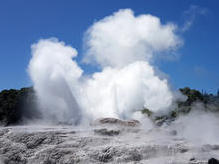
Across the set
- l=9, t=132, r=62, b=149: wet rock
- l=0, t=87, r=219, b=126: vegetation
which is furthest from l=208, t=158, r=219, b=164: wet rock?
l=0, t=87, r=219, b=126: vegetation

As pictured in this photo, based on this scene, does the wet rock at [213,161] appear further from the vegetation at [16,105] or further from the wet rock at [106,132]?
the vegetation at [16,105]

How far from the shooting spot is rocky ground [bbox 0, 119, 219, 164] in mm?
7020

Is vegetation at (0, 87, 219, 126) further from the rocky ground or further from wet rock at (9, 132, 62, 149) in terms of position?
wet rock at (9, 132, 62, 149)

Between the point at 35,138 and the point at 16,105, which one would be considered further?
the point at 16,105

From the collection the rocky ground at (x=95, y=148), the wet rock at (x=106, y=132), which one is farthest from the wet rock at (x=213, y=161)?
the wet rock at (x=106, y=132)

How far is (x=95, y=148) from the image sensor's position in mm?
7422

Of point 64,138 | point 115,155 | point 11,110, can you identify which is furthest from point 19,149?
point 11,110

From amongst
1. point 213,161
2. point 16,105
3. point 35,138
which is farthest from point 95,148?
point 16,105

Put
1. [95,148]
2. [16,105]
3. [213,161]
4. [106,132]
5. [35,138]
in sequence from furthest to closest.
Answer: [16,105], [106,132], [35,138], [95,148], [213,161]

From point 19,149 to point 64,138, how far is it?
1.18 meters

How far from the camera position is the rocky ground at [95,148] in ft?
23.0

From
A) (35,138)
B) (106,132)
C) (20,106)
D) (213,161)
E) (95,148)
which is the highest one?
(20,106)

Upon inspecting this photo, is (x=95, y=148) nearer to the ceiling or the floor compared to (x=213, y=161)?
nearer to the ceiling

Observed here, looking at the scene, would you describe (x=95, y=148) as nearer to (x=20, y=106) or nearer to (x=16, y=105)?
(x=20, y=106)
